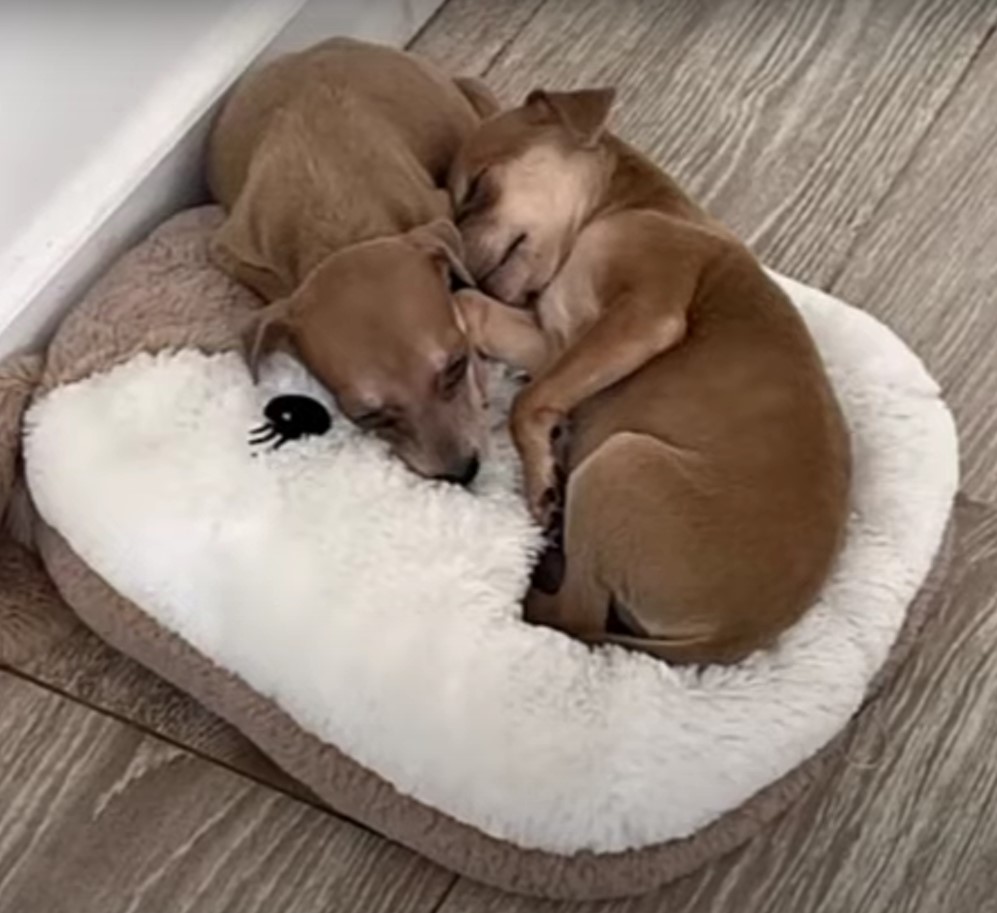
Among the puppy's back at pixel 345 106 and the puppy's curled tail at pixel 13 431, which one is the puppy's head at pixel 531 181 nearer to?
the puppy's back at pixel 345 106

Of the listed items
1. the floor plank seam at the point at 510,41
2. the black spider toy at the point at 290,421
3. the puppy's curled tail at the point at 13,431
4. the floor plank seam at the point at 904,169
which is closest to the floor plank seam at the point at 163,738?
the puppy's curled tail at the point at 13,431

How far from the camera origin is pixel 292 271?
218 centimetres

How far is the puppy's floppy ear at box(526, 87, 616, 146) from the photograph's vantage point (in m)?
2.16

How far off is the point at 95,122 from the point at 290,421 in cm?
42

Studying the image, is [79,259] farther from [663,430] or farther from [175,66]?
[663,430]

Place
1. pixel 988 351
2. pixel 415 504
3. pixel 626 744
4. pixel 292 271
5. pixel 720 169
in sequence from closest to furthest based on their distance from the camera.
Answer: pixel 626 744
pixel 415 504
pixel 292 271
pixel 988 351
pixel 720 169

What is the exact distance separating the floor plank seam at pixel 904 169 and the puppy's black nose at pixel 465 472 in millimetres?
533

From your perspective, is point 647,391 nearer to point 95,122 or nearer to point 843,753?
point 843,753

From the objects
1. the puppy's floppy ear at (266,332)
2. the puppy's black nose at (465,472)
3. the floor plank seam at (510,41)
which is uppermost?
the puppy's floppy ear at (266,332)

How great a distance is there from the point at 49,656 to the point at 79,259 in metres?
0.41

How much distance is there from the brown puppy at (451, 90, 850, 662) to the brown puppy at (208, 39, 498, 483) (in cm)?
7

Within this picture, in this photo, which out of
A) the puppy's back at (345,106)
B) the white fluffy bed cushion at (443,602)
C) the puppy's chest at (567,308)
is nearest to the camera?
the white fluffy bed cushion at (443,602)

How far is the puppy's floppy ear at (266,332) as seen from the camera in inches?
79.5

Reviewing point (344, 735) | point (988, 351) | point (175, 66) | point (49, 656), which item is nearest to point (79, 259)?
point (175, 66)
